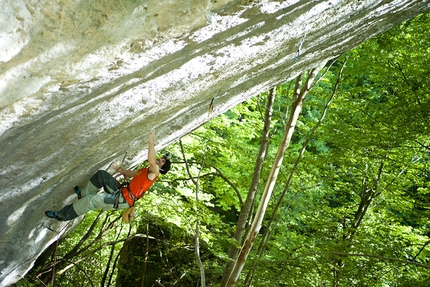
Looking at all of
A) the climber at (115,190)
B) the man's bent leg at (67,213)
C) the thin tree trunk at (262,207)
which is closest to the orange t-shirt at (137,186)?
the climber at (115,190)

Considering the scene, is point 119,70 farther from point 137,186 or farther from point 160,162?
point 137,186

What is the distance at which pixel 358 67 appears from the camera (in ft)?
25.5

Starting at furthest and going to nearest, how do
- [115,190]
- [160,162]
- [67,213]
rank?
[67,213] < [115,190] < [160,162]

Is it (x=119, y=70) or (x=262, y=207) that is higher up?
(x=262, y=207)

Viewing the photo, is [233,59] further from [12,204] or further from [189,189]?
[189,189]

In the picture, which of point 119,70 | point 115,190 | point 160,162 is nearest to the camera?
point 119,70

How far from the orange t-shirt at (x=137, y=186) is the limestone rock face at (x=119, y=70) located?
48 cm

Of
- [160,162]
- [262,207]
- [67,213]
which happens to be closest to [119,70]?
[160,162]

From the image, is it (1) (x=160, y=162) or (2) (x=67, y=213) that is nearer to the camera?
(1) (x=160, y=162)

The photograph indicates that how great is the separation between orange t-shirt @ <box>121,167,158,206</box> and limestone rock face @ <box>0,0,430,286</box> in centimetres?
48

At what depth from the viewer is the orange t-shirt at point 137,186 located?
16.3 ft

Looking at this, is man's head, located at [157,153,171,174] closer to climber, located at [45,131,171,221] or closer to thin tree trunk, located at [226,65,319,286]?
climber, located at [45,131,171,221]

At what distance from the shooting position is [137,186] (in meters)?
5.01

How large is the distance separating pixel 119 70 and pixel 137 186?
2041mm
